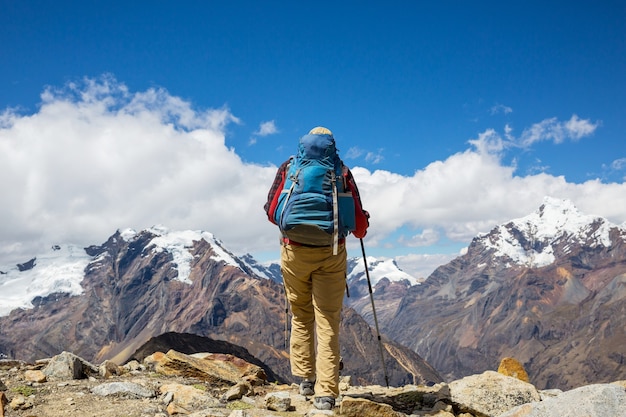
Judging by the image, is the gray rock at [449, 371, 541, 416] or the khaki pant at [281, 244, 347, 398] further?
the gray rock at [449, 371, 541, 416]

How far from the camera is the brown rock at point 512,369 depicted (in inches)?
465

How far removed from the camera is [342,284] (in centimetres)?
795

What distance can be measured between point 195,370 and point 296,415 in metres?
4.48

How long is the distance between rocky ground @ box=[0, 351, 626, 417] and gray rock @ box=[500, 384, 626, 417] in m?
0.01

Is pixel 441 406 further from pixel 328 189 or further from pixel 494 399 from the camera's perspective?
pixel 328 189

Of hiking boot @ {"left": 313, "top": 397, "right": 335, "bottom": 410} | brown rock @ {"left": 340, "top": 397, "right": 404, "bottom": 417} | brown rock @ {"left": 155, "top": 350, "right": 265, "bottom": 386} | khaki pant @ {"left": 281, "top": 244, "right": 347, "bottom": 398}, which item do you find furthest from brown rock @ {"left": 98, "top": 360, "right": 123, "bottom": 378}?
brown rock @ {"left": 340, "top": 397, "right": 404, "bottom": 417}

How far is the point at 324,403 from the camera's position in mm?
7273

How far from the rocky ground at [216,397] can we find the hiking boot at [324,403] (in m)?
0.11

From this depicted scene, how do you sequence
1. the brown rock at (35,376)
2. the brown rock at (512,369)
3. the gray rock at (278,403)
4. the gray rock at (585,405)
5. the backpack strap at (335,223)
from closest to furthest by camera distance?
1. the gray rock at (585,405)
2. the backpack strap at (335,223)
3. the gray rock at (278,403)
4. the brown rock at (35,376)
5. the brown rock at (512,369)

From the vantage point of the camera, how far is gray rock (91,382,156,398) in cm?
812

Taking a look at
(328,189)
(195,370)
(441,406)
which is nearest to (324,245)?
(328,189)

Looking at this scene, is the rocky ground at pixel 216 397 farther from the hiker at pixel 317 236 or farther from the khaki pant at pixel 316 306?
the hiker at pixel 317 236

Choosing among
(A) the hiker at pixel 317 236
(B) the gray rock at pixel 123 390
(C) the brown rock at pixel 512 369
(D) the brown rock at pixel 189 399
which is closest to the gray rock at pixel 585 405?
(A) the hiker at pixel 317 236

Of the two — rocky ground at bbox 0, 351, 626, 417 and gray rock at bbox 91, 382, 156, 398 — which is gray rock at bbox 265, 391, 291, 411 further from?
gray rock at bbox 91, 382, 156, 398
